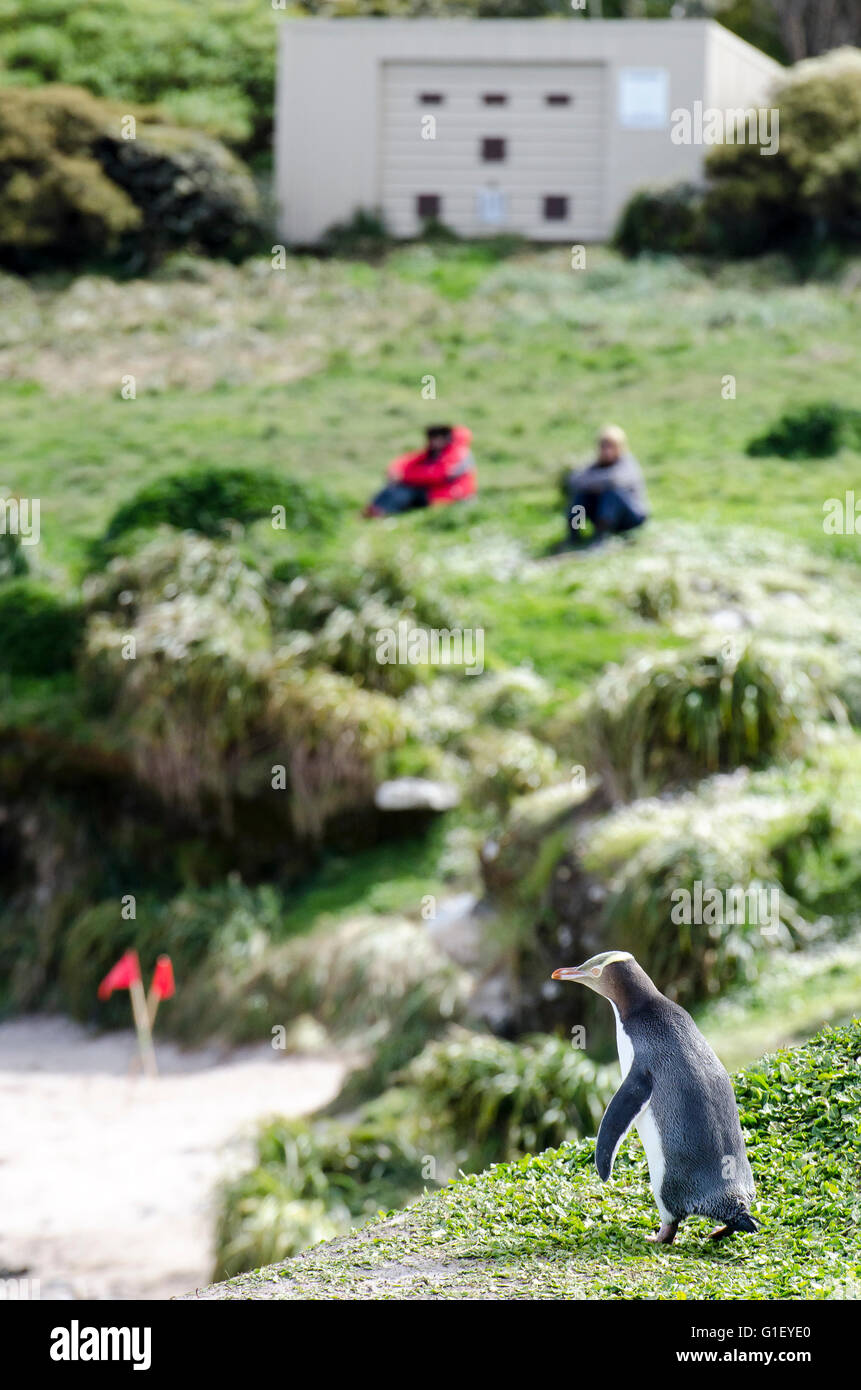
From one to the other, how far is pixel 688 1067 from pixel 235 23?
26626 mm

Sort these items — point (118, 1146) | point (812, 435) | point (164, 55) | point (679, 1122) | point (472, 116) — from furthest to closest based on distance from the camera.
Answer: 1. point (164, 55)
2. point (472, 116)
3. point (812, 435)
4. point (118, 1146)
5. point (679, 1122)

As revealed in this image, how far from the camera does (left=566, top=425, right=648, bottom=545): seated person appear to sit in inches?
446

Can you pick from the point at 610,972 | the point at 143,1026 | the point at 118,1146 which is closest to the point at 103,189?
the point at 143,1026

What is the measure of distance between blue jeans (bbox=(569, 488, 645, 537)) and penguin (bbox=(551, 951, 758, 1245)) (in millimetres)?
9308

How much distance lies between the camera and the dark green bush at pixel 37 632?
10.4 meters

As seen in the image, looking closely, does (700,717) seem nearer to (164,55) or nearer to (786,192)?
(786,192)

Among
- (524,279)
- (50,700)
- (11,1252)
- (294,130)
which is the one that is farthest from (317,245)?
(11,1252)

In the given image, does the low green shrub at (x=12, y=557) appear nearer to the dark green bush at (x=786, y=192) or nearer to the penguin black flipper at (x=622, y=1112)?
the penguin black flipper at (x=622, y=1112)

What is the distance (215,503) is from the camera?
452 inches

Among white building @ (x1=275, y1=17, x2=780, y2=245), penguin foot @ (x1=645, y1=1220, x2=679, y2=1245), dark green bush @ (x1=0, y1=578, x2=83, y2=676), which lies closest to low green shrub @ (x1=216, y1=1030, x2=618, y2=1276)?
penguin foot @ (x1=645, y1=1220, x2=679, y2=1245)

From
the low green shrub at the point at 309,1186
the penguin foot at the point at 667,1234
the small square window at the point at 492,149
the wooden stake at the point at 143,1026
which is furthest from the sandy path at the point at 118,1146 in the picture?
the small square window at the point at 492,149

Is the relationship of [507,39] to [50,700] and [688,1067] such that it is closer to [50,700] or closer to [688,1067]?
[50,700]

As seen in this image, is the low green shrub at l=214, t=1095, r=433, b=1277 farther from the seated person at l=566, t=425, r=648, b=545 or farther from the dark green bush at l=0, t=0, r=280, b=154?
the dark green bush at l=0, t=0, r=280, b=154

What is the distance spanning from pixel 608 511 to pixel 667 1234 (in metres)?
9.44
